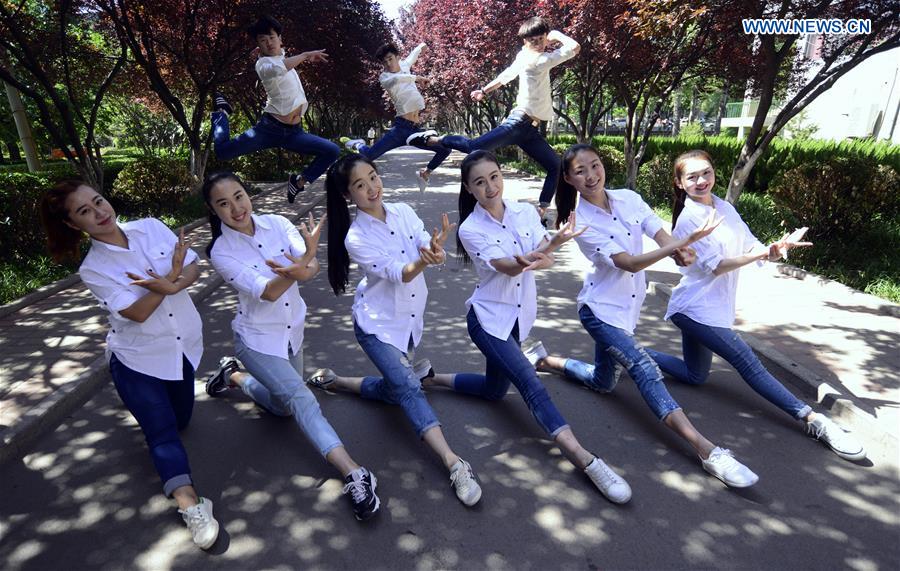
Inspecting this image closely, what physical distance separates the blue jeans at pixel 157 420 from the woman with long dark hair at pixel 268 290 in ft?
1.48

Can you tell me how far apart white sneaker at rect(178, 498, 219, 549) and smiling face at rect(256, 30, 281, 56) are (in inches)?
167

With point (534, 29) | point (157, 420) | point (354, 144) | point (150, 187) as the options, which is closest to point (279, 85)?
point (354, 144)

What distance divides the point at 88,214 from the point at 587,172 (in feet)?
9.16

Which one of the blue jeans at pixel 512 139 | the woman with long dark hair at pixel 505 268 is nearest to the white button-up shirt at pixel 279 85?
the blue jeans at pixel 512 139

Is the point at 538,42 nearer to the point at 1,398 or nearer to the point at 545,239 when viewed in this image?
the point at 545,239

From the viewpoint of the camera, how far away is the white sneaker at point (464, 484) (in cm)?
263

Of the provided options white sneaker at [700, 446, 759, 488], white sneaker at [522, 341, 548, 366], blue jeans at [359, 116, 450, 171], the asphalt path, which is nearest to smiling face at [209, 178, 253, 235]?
the asphalt path

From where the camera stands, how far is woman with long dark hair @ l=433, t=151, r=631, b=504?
2.91 metres

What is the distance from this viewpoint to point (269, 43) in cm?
501

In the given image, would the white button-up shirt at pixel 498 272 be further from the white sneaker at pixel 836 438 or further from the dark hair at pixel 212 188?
the white sneaker at pixel 836 438

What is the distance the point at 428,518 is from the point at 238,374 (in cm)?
186

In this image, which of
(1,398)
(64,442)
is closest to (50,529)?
(64,442)

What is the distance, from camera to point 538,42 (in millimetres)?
5152

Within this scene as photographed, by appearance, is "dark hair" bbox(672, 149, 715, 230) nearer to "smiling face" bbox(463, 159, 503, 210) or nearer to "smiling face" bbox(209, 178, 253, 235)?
"smiling face" bbox(463, 159, 503, 210)
